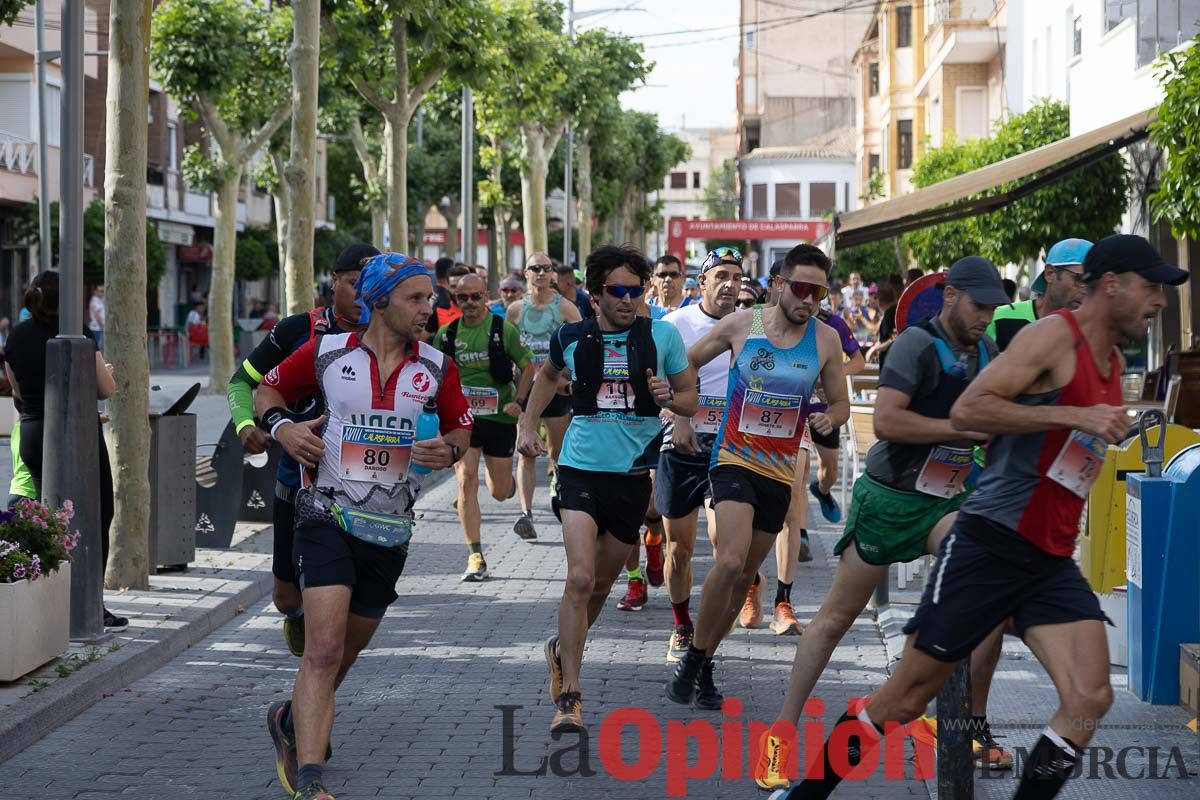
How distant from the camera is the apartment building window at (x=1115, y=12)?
77.6 ft

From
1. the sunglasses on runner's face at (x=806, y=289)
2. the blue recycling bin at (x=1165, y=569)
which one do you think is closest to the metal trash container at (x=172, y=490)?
the sunglasses on runner's face at (x=806, y=289)

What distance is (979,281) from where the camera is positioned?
5.83 m

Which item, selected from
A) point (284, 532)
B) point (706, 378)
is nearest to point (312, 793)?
Answer: point (284, 532)

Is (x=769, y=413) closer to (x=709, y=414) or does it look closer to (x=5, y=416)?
(x=709, y=414)

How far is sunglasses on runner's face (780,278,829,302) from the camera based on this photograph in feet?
23.5

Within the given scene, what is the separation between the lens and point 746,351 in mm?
7410

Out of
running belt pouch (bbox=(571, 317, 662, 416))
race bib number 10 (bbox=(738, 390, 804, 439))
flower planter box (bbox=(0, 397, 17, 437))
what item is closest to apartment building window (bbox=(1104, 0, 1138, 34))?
flower planter box (bbox=(0, 397, 17, 437))

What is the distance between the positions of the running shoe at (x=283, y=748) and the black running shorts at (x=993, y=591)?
2.27 m

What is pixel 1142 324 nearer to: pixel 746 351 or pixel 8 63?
pixel 746 351

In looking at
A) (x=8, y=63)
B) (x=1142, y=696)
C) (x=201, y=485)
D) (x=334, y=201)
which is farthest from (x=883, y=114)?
(x=1142, y=696)

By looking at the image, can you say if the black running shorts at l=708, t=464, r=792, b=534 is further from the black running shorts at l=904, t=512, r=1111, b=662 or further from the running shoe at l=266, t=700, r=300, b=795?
the black running shorts at l=904, t=512, r=1111, b=662

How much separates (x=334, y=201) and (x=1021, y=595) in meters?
68.6

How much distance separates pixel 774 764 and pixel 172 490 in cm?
575

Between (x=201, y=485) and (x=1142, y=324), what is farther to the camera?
(x=201, y=485)
